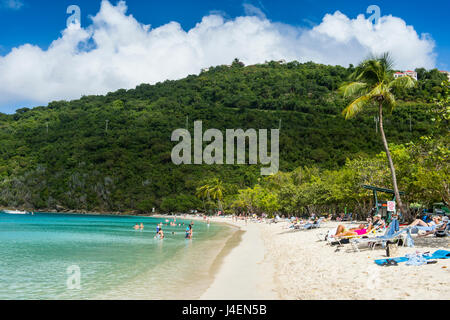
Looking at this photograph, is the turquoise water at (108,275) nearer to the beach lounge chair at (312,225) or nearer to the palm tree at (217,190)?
the beach lounge chair at (312,225)

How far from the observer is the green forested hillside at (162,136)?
93188 millimetres

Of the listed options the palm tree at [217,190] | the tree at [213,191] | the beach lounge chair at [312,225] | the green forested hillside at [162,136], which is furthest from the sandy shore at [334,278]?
the tree at [213,191]

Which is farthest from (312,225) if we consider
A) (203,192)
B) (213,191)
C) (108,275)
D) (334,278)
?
(203,192)

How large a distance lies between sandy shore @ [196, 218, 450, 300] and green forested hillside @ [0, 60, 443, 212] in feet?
214

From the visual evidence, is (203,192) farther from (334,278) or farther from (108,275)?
(334,278)

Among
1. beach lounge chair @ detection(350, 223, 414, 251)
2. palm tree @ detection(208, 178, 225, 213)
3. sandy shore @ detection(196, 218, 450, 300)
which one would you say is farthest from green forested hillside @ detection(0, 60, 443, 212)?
sandy shore @ detection(196, 218, 450, 300)

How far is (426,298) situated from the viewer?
6.61m

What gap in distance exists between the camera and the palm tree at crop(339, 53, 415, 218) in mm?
18578

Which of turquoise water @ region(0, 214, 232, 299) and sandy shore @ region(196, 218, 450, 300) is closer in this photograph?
sandy shore @ region(196, 218, 450, 300)

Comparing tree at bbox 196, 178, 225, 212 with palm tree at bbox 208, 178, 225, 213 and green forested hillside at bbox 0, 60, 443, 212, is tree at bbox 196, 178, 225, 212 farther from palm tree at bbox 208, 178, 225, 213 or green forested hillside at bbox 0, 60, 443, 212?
green forested hillside at bbox 0, 60, 443, 212

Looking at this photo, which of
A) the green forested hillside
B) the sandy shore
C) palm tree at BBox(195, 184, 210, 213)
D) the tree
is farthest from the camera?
the green forested hillside

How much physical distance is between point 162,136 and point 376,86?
101913 millimetres
